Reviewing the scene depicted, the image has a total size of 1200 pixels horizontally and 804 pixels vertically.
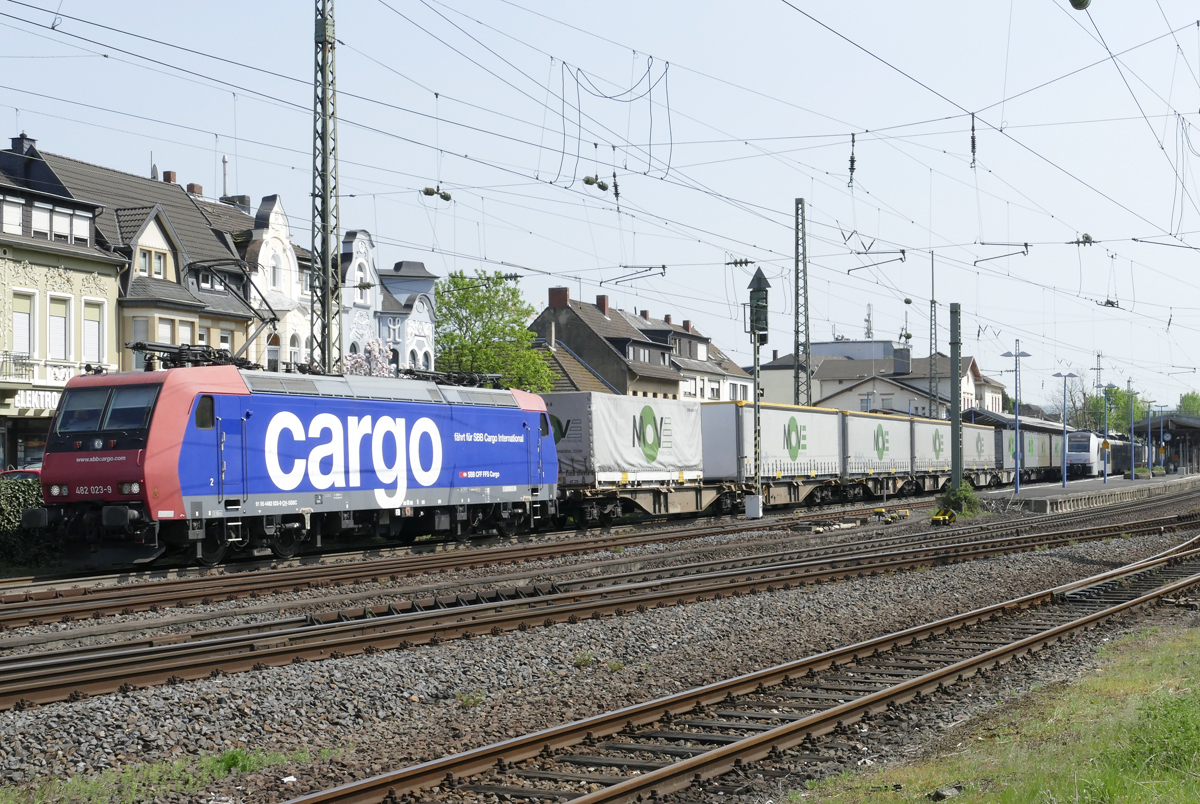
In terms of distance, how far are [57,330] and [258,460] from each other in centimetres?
2111

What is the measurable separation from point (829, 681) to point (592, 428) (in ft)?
62.7

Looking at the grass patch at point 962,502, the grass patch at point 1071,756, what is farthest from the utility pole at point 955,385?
the grass patch at point 1071,756

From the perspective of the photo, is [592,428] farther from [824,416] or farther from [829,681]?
[829,681]

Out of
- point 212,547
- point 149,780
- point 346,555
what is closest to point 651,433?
point 346,555

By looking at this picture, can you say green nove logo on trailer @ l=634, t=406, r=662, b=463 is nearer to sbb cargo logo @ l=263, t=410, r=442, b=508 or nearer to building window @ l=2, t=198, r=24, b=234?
sbb cargo logo @ l=263, t=410, r=442, b=508

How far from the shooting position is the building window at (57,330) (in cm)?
3719

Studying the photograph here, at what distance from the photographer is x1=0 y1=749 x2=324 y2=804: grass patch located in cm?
734

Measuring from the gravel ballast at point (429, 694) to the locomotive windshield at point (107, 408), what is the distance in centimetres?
894

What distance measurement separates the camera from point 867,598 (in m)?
16.5

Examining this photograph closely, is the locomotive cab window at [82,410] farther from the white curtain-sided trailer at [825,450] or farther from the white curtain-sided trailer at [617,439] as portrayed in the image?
the white curtain-sided trailer at [825,450]

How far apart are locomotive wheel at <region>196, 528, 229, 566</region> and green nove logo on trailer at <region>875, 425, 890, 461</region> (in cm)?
2933

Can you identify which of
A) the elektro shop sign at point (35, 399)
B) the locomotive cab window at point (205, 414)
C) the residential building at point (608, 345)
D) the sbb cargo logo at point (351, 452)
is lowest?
the sbb cargo logo at point (351, 452)

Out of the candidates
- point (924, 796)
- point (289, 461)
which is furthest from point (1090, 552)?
point (924, 796)

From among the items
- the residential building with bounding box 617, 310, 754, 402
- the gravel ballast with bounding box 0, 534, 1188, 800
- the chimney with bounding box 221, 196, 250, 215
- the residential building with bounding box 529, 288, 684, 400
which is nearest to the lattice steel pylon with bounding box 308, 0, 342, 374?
the gravel ballast with bounding box 0, 534, 1188, 800
